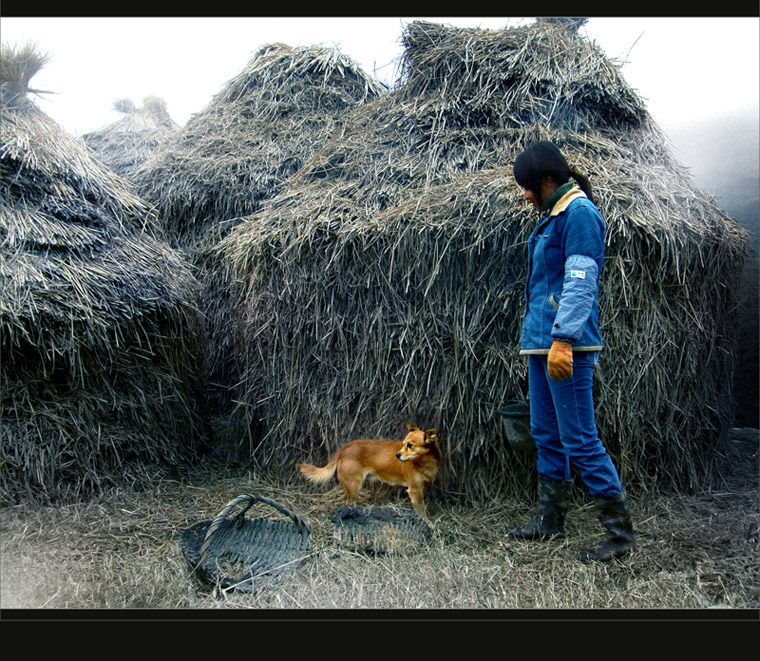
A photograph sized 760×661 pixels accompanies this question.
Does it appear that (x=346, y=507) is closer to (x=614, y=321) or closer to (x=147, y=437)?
(x=147, y=437)

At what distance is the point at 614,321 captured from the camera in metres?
2.99

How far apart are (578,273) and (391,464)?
1381 millimetres

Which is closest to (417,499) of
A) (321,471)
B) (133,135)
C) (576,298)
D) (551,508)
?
(321,471)

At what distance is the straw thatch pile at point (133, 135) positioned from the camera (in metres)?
5.77

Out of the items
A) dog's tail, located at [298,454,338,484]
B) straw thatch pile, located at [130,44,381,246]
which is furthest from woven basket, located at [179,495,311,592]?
straw thatch pile, located at [130,44,381,246]

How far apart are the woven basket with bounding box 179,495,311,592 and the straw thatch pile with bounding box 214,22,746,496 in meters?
0.76

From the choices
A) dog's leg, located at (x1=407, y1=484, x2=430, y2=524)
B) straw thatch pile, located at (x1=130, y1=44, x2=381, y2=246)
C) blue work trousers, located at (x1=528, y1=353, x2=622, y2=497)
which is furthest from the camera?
straw thatch pile, located at (x1=130, y1=44, x2=381, y2=246)

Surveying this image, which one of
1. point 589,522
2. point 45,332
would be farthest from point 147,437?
point 589,522

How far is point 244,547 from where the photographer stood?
268 centimetres

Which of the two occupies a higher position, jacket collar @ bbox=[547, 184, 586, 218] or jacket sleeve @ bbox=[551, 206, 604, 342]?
jacket collar @ bbox=[547, 184, 586, 218]

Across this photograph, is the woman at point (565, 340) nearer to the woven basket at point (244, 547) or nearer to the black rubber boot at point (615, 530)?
the black rubber boot at point (615, 530)

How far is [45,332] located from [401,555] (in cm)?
215

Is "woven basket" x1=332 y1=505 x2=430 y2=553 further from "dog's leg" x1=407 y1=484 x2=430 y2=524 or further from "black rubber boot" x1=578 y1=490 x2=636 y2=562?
"black rubber boot" x1=578 y1=490 x2=636 y2=562

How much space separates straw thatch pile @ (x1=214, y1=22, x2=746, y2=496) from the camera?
3031mm
